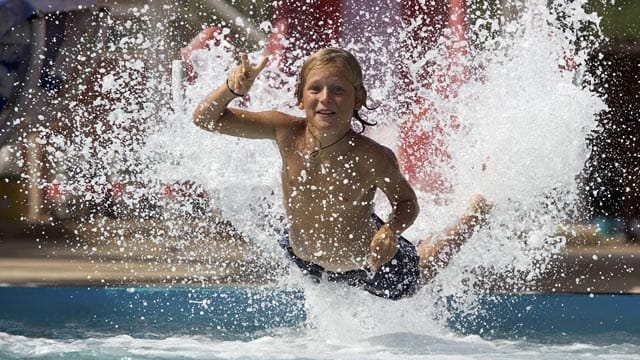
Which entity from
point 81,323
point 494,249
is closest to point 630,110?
point 494,249

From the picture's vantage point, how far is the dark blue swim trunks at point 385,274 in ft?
12.3

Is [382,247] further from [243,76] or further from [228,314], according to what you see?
[228,314]

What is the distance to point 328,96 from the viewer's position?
324 cm

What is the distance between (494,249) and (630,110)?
23.7ft

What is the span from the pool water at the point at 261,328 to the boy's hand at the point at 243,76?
107 cm

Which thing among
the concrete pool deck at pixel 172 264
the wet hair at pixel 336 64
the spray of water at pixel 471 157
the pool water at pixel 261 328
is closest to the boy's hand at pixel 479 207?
the spray of water at pixel 471 157

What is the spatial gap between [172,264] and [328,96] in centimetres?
480

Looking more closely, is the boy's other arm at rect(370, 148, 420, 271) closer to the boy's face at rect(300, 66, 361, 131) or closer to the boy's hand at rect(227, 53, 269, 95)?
the boy's face at rect(300, 66, 361, 131)

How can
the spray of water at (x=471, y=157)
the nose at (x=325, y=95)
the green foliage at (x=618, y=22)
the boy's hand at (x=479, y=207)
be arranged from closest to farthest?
the nose at (x=325, y=95)
the boy's hand at (x=479, y=207)
the spray of water at (x=471, y=157)
the green foliage at (x=618, y=22)

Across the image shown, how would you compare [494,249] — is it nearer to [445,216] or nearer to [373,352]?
[445,216]

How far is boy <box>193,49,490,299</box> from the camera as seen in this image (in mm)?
3252

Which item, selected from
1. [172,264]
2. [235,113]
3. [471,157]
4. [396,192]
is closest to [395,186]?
[396,192]

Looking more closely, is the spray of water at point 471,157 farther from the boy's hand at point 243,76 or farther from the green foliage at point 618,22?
the green foliage at point 618,22

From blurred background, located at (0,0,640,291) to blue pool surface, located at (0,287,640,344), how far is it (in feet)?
9.77
